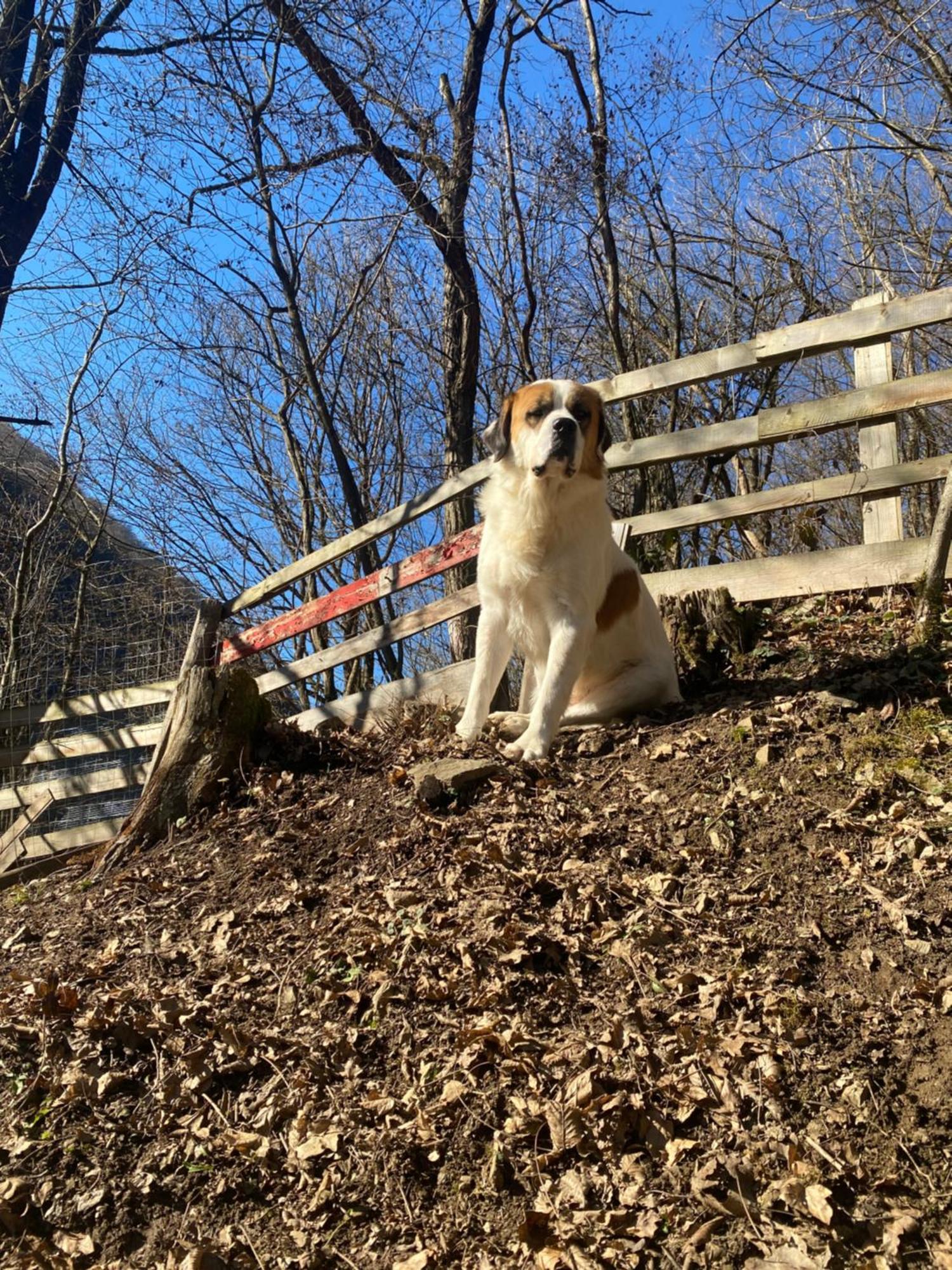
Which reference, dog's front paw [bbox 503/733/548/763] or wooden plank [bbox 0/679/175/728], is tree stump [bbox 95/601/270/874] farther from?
wooden plank [bbox 0/679/175/728]

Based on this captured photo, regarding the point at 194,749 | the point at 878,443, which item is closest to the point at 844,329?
the point at 878,443

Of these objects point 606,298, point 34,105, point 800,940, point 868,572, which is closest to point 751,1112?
point 800,940

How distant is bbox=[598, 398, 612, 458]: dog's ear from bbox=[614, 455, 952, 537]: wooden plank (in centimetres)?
155

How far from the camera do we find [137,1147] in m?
3.15

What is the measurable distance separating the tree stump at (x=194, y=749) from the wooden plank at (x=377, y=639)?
1.76ft

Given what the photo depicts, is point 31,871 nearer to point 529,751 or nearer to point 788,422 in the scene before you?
point 529,751

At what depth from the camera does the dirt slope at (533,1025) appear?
262 centimetres

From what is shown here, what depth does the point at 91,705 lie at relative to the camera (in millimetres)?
9742

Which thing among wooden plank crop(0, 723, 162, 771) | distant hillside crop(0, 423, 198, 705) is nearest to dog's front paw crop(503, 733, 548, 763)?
wooden plank crop(0, 723, 162, 771)

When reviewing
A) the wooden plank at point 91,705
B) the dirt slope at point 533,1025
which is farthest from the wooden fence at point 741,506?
the wooden plank at point 91,705

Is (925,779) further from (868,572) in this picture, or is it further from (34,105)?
(34,105)

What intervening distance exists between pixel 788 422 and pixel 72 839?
6.08 m

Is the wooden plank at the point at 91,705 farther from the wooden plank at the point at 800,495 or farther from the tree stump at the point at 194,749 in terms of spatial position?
the wooden plank at the point at 800,495

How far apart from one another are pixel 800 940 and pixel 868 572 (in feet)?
11.3
